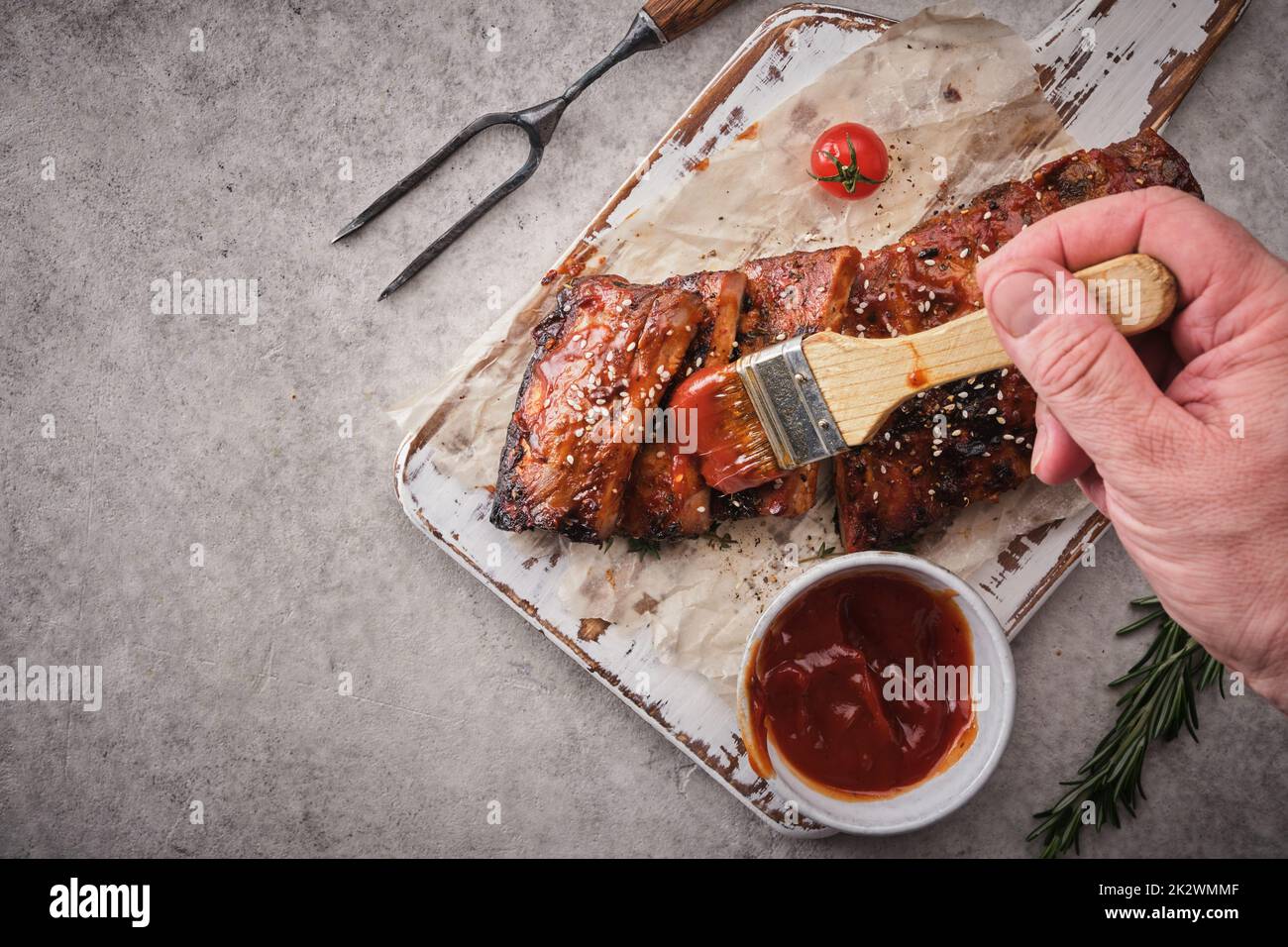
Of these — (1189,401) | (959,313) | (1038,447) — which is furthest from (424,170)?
(1189,401)

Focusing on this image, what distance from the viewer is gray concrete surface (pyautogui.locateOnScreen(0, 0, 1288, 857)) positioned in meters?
4.36

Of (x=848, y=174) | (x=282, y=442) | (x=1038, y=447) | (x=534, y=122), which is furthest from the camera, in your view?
(x=282, y=442)

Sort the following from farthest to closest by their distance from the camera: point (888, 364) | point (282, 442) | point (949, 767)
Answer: point (282, 442) → point (949, 767) → point (888, 364)

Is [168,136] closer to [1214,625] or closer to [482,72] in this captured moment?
→ [482,72]

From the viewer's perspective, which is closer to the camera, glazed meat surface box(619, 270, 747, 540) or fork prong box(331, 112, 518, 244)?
glazed meat surface box(619, 270, 747, 540)

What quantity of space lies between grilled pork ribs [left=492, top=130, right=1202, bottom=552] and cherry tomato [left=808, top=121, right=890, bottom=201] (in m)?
0.45

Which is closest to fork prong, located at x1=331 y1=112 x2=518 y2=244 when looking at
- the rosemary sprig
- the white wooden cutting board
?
the white wooden cutting board

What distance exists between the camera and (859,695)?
11.8 ft

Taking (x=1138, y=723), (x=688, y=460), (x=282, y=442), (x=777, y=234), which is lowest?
(x=1138, y=723)

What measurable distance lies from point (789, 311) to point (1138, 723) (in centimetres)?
244

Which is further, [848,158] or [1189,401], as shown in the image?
[848,158]

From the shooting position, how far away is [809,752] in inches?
142

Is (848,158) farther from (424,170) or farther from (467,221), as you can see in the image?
(424,170)

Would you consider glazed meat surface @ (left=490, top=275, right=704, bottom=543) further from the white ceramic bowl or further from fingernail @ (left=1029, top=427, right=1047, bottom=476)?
fingernail @ (left=1029, top=427, right=1047, bottom=476)
